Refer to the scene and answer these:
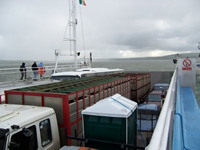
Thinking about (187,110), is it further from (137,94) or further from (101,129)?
(137,94)

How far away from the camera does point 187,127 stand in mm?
5336

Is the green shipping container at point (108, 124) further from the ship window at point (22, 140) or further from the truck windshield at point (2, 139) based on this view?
→ the truck windshield at point (2, 139)

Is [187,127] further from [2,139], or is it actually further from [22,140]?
[2,139]

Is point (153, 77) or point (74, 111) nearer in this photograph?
point (74, 111)

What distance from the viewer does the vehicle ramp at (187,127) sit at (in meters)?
2.74

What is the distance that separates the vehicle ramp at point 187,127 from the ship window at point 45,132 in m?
2.74

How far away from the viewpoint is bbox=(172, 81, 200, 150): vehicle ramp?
2737 mm

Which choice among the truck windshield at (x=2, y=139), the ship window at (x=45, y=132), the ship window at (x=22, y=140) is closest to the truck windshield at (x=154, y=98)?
the ship window at (x=45, y=132)

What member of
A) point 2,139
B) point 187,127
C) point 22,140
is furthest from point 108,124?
point 187,127

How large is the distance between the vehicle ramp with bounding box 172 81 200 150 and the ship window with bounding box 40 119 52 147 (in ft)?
8.97

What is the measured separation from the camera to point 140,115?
8.55 meters

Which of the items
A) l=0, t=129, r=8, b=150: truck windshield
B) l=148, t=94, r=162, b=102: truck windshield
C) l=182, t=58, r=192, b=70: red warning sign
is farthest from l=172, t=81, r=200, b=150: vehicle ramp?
l=182, t=58, r=192, b=70: red warning sign

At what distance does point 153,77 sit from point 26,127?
20.6 metres

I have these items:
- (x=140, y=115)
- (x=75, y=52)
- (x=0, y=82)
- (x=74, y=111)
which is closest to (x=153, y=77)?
(x=75, y=52)
